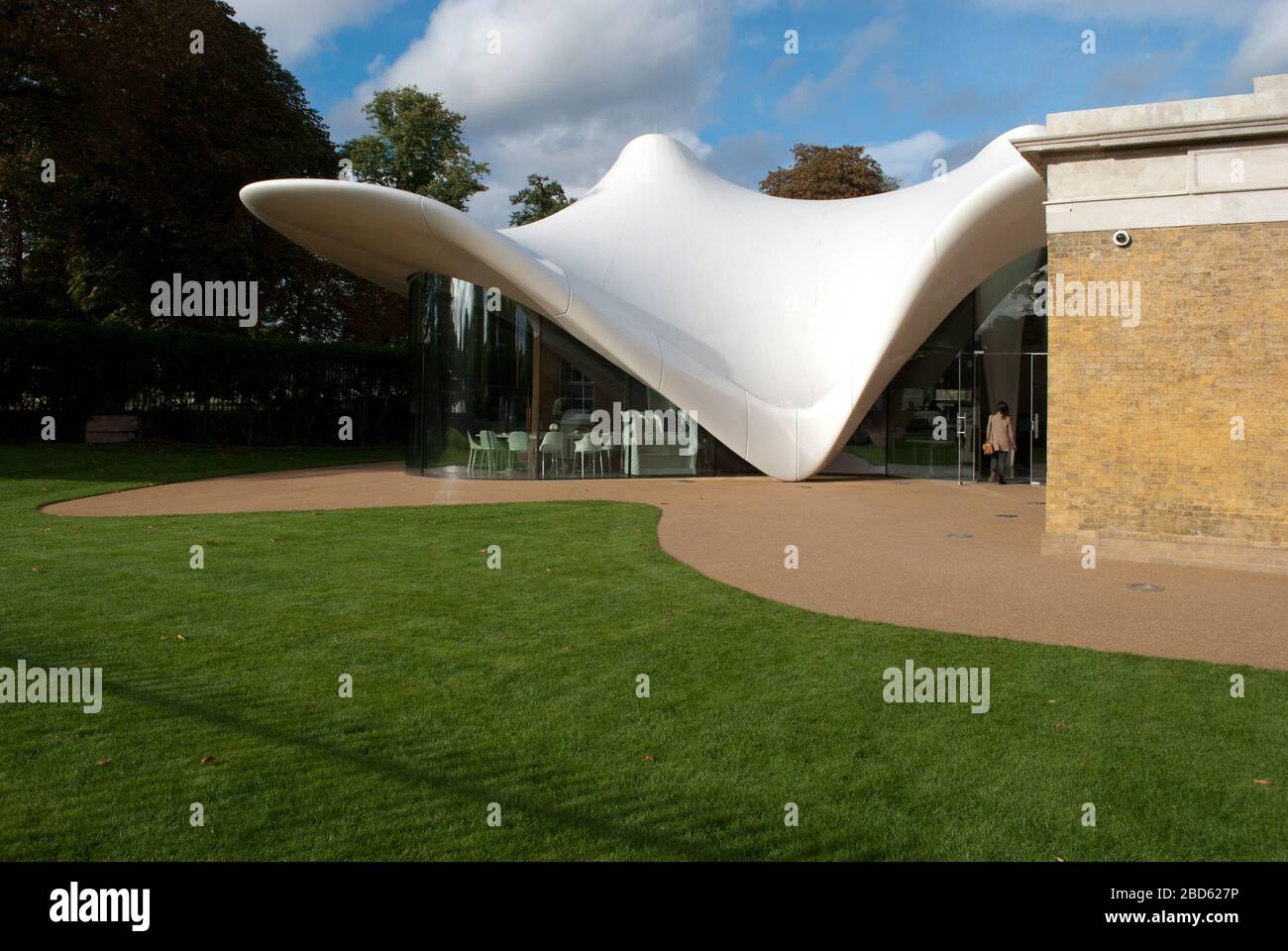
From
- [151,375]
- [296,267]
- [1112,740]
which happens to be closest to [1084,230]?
[1112,740]

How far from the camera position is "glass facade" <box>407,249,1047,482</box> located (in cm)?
1925

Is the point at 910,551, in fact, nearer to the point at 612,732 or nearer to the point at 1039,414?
the point at 612,732

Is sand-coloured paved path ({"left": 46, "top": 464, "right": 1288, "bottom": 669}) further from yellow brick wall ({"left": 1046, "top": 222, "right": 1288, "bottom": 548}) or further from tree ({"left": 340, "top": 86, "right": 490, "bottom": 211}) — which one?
tree ({"left": 340, "top": 86, "right": 490, "bottom": 211})

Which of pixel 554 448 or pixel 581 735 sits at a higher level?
pixel 554 448

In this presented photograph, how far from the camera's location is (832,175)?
40.0 metres

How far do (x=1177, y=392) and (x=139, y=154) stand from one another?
23.4 metres

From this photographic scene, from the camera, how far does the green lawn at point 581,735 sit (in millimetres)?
3785

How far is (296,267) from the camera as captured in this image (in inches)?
1180

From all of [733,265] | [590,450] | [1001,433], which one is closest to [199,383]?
[590,450]

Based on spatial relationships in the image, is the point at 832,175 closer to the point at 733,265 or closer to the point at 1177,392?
the point at 733,265

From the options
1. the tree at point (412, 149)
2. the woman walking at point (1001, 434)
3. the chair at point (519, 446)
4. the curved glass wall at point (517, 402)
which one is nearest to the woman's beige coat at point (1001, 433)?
the woman walking at point (1001, 434)

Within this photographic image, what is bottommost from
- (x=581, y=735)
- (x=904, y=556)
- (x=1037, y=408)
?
(x=581, y=735)

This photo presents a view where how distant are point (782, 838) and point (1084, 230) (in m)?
8.66

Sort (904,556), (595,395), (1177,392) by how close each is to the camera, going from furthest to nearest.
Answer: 1. (595,395)
2. (904,556)
3. (1177,392)
